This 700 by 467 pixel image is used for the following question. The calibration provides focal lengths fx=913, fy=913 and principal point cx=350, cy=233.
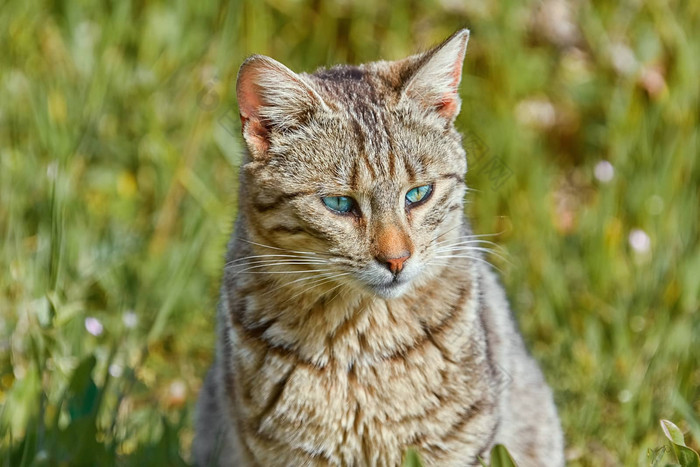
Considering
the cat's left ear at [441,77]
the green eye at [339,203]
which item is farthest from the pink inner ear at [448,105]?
the green eye at [339,203]

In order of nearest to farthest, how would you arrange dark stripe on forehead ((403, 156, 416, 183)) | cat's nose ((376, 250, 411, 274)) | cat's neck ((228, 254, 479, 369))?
1. cat's nose ((376, 250, 411, 274))
2. dark stripe on forehead ((403, 156, 416, 183))
3. cat's neck ((228, 254, 479, 369))

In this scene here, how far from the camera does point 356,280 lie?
2.28 m

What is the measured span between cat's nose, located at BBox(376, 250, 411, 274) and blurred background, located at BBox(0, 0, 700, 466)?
718mm

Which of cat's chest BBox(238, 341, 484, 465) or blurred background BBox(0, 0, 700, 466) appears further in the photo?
blurred background BBox(0, 0, 700, 466)

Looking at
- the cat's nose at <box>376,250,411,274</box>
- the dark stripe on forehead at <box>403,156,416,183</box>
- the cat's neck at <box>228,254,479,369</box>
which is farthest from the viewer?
the cat's neck at <box>228,254,479,369</box>

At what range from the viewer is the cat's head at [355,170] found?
7.44 ft

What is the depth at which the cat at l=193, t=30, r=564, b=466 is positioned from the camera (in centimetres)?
229

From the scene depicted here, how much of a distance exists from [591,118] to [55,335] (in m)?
2.74

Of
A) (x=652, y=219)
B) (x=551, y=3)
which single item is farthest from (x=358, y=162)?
(x=551, y=3)

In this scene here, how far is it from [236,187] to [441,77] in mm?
797

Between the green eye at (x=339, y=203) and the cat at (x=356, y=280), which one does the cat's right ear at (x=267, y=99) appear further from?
the green eye at (x=339, y=203)

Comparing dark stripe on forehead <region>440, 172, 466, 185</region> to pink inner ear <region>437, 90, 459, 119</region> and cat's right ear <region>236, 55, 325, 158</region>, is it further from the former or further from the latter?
cat's right ear <region>236, 55, 325, 158</region>

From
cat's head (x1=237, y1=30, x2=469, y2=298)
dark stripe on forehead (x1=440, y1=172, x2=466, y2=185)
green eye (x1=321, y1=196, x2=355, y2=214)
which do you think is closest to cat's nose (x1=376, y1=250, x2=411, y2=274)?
cat's head (x1=237, y1=30, x2=469, y2=298)

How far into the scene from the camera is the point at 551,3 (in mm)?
4613
